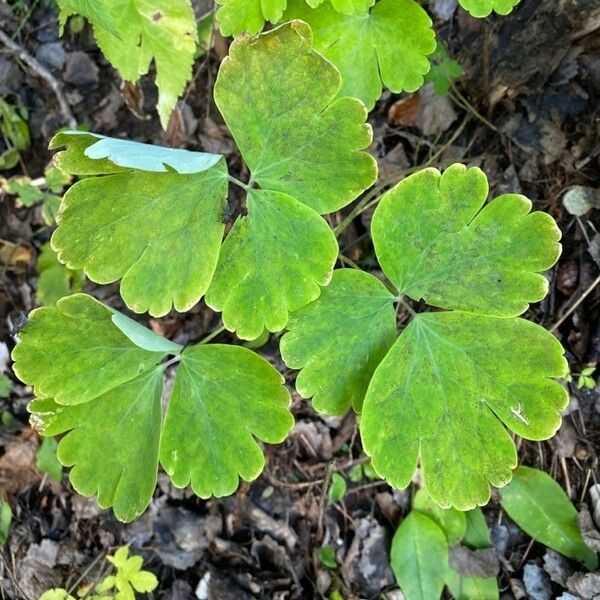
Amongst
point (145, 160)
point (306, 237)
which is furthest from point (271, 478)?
point (145, 160)

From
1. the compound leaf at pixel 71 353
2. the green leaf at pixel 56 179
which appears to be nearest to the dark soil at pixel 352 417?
the green leaf at pixel 56 179

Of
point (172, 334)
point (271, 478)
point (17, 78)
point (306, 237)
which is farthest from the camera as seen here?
point (17, 78)

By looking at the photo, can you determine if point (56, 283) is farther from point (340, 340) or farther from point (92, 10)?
point (340, 340)

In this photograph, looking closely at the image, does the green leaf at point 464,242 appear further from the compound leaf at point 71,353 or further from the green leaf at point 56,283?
the green leaf at point 56,283

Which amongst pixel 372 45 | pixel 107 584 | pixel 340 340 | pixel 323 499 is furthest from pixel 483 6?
pixel 107 584

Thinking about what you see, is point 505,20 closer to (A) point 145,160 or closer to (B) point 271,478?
(A) point 145,160
